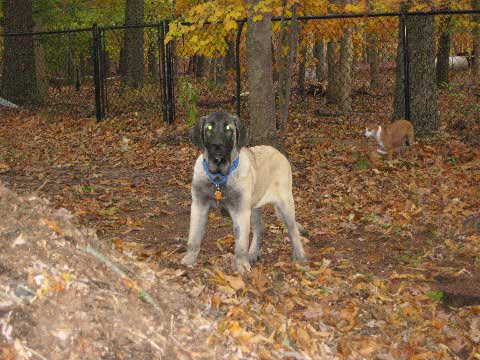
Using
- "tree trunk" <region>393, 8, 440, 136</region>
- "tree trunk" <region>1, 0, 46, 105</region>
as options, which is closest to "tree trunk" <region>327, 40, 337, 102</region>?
"tree trunk" <region>393, 8, 440, 136</region>

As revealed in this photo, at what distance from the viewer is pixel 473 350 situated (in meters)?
4.85

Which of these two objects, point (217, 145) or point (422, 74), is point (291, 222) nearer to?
point (217, 145)

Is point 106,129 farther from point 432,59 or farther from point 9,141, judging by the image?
point 432,59

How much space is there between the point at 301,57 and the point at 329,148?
30.1ft

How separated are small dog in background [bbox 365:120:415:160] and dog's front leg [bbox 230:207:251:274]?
18.7 ft

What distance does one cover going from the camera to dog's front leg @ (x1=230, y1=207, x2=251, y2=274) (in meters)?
5.60

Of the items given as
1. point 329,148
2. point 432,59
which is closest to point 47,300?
point 329,148

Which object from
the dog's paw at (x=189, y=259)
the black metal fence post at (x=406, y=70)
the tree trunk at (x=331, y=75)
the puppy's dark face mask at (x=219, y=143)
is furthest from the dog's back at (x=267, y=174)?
the tree trunk at (x=331, y=75)

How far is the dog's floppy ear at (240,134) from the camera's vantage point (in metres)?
5.40

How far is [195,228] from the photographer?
5.84m

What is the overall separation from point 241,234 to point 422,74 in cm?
797

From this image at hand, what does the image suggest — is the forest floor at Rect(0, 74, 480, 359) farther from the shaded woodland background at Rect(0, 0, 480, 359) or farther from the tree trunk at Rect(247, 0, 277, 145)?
the tree trunk at Rect(247, 0, 277, 145)

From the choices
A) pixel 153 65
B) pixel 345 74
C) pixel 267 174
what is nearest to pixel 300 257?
pixel 267 174

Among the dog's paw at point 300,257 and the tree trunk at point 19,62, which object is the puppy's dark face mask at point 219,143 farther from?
the tree trunk at point 19,62
